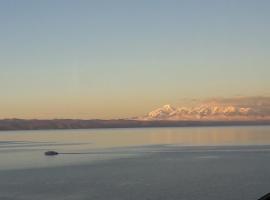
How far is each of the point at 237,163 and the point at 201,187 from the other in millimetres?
22537

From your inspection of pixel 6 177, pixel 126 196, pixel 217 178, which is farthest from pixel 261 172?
pixel 6 177

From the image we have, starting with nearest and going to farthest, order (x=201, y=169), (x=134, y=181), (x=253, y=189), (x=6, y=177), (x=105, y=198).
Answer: (x=105, y=198) → (x=253, y=189) → (x=134, y=181) → (x=6, y=177) → (x=201, y=169)

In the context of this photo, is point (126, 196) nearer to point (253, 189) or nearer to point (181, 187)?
point (181, 187)

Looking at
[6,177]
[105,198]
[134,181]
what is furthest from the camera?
[6,177]

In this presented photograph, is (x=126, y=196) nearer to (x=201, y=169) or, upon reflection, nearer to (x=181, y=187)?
(x=181, y=187)

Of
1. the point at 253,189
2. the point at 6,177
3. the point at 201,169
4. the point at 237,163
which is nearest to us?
the point at 253,189

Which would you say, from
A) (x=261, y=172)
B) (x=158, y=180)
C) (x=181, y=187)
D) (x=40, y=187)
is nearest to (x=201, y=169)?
(x=261, y=172)

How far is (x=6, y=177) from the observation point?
43.6 metres

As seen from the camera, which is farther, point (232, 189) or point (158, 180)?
point (158, 180)

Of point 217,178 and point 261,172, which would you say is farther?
point 261,172

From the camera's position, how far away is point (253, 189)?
32.3 metres

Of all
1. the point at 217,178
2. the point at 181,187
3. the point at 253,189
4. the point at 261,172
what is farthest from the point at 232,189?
the point at 261,172

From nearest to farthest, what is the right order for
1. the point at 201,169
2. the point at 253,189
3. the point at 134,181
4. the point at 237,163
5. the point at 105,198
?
the point at 105,198
the point at 253,189
the point at 134,181
the point at 201,169
the point at 237,163

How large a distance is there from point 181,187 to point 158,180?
5093 millimetres
